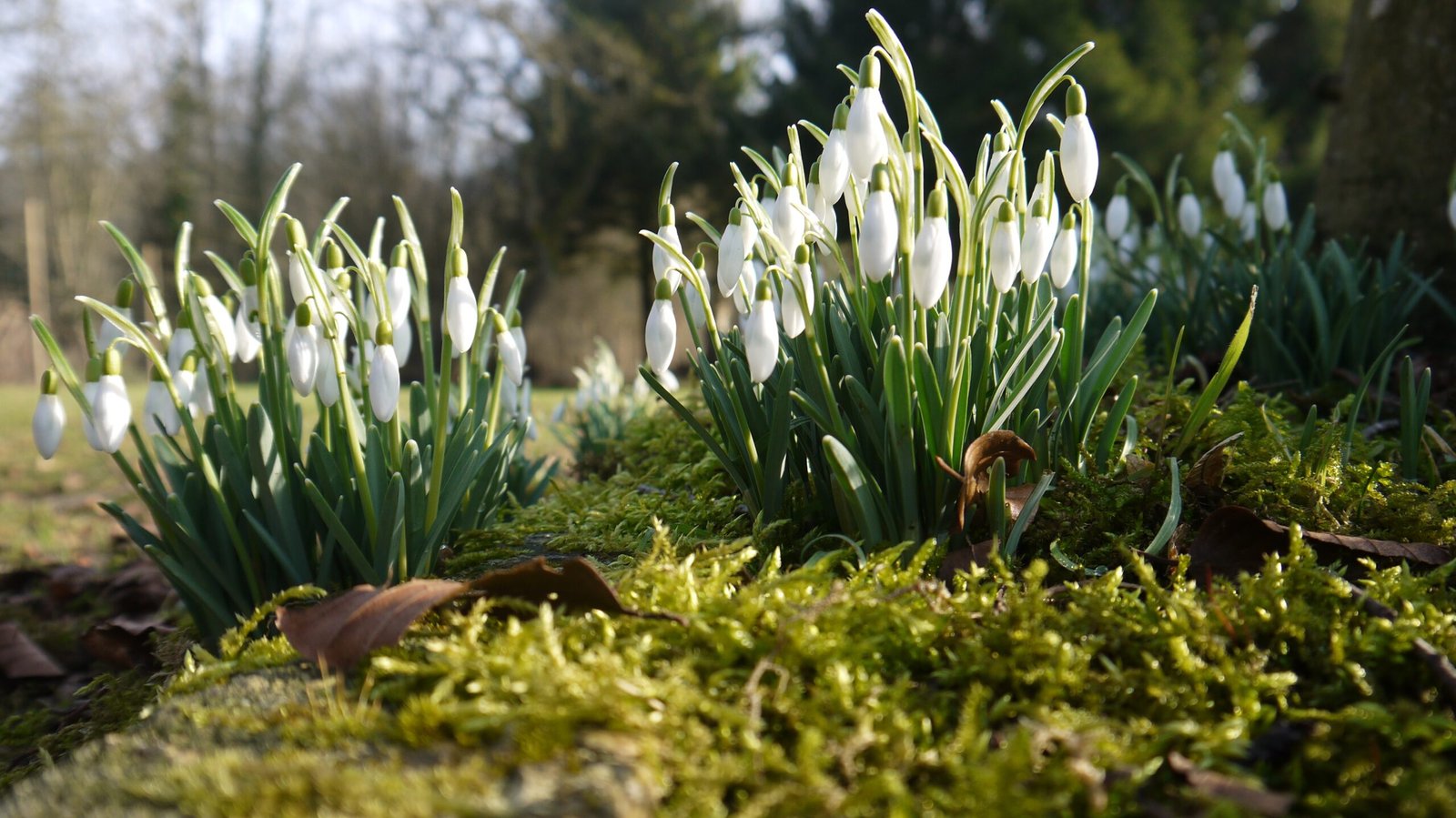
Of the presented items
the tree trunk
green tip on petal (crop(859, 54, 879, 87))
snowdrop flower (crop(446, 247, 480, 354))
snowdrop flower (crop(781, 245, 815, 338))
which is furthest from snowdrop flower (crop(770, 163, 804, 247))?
the tree trunk

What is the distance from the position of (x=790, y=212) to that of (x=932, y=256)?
0.97ft

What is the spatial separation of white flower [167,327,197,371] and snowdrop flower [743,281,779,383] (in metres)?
1.14

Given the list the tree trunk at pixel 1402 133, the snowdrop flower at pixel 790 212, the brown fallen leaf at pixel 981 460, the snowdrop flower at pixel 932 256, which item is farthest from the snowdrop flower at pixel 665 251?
the tree trunk at pixel 1402 133

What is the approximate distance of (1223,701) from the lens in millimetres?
1103

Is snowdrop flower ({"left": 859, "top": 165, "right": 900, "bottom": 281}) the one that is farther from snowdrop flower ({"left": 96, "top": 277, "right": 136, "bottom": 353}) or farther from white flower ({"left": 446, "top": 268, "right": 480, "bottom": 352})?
snowdrop flower ({"left": 96, "top": 277, "right": 136, "bottom": 353})

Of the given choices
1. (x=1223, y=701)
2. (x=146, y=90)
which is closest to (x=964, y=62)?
(x=146, y=90)

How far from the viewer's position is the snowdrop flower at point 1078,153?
5.03ft

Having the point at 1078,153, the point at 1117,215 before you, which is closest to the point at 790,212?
the point at 1078,153

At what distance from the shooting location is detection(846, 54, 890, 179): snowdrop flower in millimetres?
1404

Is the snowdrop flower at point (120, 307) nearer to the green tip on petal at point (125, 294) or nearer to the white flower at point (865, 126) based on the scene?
the green tip on petal at point (125, 294)

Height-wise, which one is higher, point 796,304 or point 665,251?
point 665,251

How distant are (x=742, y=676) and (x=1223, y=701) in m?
0.56

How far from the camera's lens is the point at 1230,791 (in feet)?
2.95

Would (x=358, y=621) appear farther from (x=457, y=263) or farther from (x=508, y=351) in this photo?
(x=508, y=351)
